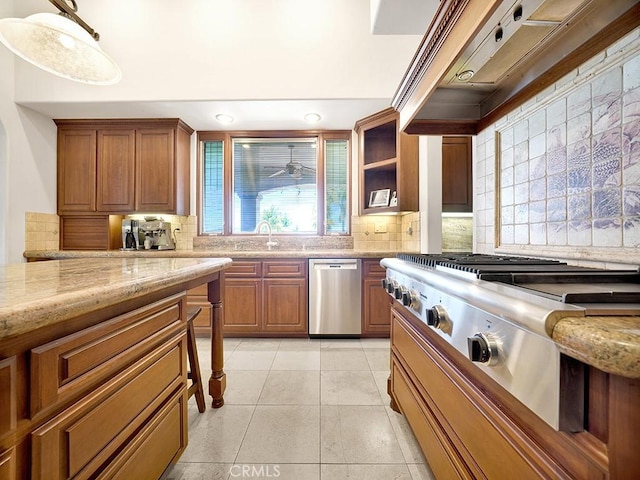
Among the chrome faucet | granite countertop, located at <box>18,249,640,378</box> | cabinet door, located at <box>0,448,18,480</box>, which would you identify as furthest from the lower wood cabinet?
the chrome faucet

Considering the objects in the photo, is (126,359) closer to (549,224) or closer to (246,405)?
(246,405)

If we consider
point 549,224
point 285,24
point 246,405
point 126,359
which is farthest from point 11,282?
point 285,24

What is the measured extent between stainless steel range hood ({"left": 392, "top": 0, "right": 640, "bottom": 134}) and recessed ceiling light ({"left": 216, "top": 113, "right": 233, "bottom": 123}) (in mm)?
2440

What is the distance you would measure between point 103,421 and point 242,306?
2290 mm

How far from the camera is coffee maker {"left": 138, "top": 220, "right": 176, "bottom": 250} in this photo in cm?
346

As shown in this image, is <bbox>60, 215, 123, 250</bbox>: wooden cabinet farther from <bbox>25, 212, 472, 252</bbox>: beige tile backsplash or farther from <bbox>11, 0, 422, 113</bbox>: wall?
<bbox>11, 0, 422, 113</bbox>: wall

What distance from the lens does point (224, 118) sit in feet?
11.0

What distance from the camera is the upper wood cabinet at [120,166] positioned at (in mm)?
3379

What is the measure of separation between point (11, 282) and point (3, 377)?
43 cm

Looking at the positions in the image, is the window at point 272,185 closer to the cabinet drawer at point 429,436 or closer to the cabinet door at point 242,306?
the cabinet door at point 242,306

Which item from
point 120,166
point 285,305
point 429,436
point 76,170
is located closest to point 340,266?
point 285,305

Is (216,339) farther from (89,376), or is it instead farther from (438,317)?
(438,317)

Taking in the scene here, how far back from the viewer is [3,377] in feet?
1.71

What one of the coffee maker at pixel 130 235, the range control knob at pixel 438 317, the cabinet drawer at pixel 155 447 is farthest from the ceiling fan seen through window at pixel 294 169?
the range control knob at pixel 438 317
